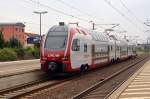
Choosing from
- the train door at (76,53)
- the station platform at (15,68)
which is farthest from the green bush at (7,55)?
the train door at (76,53)

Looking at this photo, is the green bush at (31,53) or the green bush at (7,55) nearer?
the green bush at (7,55)

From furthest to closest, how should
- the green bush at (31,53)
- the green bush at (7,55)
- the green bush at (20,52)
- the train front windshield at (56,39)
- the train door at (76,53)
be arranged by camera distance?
1. the green bush at (31,53)
2. the green bush at (20,52)
3. the green bush at (7,55)
4. the train door at (76,53)
5. the train front windshield at (56,39)

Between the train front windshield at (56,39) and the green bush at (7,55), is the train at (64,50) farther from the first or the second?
the green bush at (7,55)

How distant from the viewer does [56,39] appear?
82.6ft

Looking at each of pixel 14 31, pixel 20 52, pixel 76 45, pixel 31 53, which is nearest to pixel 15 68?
pixel 76 45

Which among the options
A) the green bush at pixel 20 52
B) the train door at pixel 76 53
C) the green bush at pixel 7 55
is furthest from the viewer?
the green bush at pixel 20 52

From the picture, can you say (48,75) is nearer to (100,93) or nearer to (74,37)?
(74,37)

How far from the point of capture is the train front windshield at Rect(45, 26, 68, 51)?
24.8 metres

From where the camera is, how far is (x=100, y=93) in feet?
61.5

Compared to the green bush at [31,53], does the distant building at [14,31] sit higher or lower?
higher

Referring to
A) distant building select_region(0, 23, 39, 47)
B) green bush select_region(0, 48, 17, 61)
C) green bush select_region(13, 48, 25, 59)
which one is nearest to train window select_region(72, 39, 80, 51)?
green bush select_region(0, 48, 17, 61)

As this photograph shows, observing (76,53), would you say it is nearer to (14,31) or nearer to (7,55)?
(7,55)

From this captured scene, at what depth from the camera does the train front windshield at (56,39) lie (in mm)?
24781

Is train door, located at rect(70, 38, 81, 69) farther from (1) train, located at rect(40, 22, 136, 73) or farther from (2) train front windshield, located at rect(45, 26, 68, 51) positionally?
(2) train front windshield, located at rect(45, 26, 68, 51)
